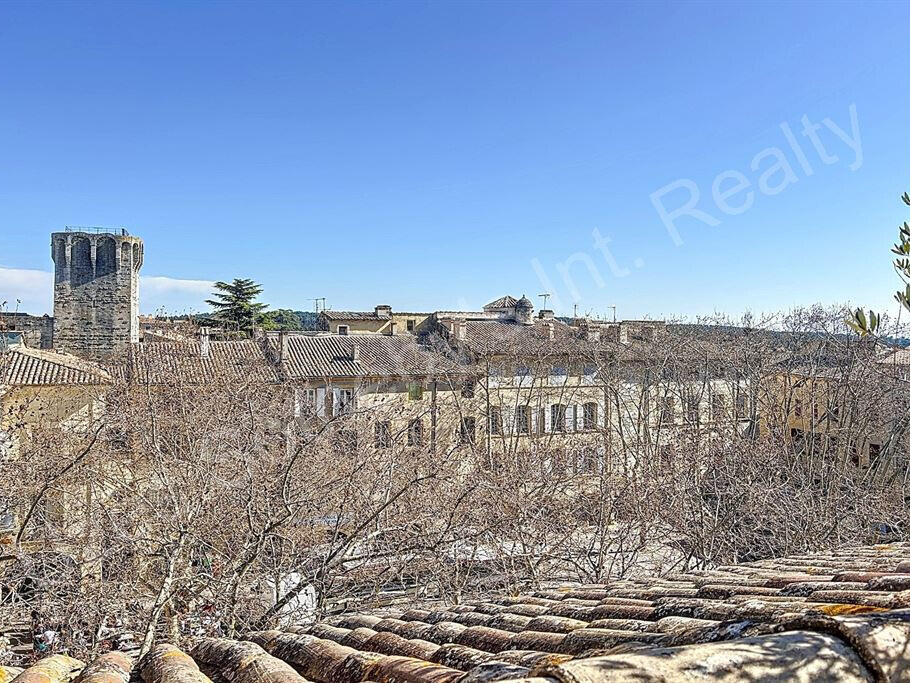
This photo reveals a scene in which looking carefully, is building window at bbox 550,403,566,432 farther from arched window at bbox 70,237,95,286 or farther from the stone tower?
arched window at bbox 70,237,95,286

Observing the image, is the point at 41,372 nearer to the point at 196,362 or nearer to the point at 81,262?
the point at 196,362

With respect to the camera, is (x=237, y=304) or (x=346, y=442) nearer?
(x=346, y=442)

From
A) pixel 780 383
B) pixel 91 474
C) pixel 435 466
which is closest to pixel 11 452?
pixel 91 474

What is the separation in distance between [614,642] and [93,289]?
34506mm

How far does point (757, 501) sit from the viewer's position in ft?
37.1

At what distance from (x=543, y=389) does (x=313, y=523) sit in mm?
14529

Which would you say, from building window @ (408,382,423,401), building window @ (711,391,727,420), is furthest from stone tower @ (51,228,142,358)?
building window @ (711,391,727,420)

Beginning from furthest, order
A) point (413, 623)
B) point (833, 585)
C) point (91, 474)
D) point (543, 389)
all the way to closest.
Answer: point (543, 389)
point (91, 474)
point (413, 623)
point (833, 585)

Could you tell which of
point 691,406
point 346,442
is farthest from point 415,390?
point 346,442

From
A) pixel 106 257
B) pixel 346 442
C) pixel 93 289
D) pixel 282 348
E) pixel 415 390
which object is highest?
pixel 106 257

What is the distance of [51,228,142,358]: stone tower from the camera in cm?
3111

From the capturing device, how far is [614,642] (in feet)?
8.09

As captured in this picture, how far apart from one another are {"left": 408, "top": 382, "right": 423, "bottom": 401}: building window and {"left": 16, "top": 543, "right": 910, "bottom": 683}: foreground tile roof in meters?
18.0

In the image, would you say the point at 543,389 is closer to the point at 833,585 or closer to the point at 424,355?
the point at 424,355
